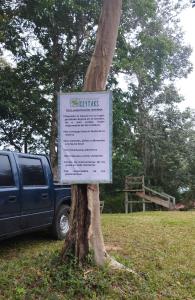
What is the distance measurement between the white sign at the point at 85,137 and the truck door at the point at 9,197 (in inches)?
49.3

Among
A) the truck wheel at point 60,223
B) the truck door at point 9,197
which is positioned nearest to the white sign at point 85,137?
the truck door at point 9,197

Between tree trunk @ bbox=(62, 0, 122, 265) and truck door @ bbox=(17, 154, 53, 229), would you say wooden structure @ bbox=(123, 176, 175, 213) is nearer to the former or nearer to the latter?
truck door @ bbox=(17, 154, 53, 229)

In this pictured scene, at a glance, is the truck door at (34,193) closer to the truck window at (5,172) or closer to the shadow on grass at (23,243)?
the truck window at (5,172)

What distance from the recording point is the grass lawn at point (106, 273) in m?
5.24

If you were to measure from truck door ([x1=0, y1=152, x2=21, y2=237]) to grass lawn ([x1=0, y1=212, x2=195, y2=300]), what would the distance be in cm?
54

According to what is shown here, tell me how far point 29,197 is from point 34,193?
20 centimetres

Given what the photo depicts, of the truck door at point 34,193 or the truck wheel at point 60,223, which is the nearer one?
the truck door at point 34,193

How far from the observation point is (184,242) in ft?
27.5

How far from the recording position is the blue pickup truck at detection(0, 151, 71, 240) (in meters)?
6.73

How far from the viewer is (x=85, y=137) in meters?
5.92

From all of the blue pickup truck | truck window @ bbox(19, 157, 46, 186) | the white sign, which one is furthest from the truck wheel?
the white sign

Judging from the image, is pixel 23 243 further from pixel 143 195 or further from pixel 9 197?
pixel 143 195

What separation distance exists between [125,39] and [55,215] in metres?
10.3

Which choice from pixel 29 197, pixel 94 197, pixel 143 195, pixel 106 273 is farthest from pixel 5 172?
pixel 143 195
